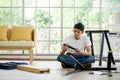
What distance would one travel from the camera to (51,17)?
766 cm

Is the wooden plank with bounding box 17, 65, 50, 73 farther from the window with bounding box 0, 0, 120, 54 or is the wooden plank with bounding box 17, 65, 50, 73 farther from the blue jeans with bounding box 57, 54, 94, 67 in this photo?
the window with bounding box 0, 0, 120, 54

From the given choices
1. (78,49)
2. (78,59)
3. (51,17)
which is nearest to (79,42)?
(78,49)

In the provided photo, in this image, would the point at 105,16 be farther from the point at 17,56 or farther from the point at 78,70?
the point at 78,70

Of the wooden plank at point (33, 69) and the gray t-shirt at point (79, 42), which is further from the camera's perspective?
the gray t-shirt at point (79, 42)

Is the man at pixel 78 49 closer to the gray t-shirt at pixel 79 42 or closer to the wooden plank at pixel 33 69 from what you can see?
the gray t-shirt at pixel 79 42

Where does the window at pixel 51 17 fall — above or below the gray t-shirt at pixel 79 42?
above

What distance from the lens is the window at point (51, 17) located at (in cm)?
759

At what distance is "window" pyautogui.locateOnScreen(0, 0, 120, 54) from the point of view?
24.9 feet

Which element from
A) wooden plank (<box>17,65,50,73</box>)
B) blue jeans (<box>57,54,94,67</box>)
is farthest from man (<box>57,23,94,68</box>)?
wooden plank (<box>17,65,50,73</box>)

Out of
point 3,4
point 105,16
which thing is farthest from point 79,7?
point 3,4

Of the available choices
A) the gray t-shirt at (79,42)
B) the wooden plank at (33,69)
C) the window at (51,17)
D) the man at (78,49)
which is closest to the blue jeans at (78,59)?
the man at (78,49)

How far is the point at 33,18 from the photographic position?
7.66m

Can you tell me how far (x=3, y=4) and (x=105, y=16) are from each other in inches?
108

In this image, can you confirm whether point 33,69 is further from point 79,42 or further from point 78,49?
point 79,42
